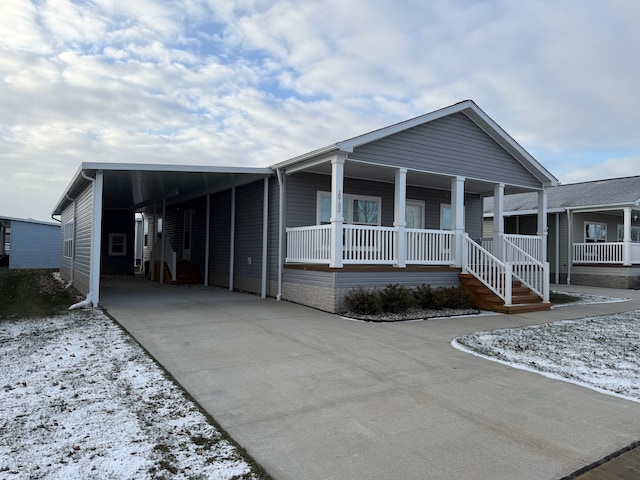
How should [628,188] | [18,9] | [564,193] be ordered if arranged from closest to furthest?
A: [18,9] → [628,188] → [564,193]

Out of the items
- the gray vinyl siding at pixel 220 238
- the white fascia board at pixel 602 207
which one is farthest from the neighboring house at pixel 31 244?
the white fascia board at pixel 602 207

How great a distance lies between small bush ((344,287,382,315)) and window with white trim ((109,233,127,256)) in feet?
51.9

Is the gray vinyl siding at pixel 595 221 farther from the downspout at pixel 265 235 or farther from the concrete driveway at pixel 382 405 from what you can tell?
the concrete driveway at pixel 382 405

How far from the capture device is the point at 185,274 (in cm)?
1650

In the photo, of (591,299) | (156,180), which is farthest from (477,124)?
(156,180)

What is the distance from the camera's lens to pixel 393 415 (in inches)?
150

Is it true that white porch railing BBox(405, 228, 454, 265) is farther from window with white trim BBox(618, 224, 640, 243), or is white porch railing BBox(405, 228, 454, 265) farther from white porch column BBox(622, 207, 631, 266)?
window with white trim BBox(618, 224, 640, 243)

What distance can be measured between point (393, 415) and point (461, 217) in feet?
28.1

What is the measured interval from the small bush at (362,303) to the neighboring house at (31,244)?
78.0ft

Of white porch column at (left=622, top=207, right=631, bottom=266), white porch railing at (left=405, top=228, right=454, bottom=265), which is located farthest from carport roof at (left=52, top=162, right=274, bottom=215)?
white porch column at (left=622, top=207, right=631, bottom=266)

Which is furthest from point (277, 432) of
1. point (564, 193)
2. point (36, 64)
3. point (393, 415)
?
point (564, 193)

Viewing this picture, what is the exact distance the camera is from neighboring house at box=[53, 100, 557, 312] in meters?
9.95

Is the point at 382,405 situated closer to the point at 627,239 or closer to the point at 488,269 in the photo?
the point at 488,269

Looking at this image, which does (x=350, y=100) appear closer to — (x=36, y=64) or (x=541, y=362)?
(x=36, y=64)
